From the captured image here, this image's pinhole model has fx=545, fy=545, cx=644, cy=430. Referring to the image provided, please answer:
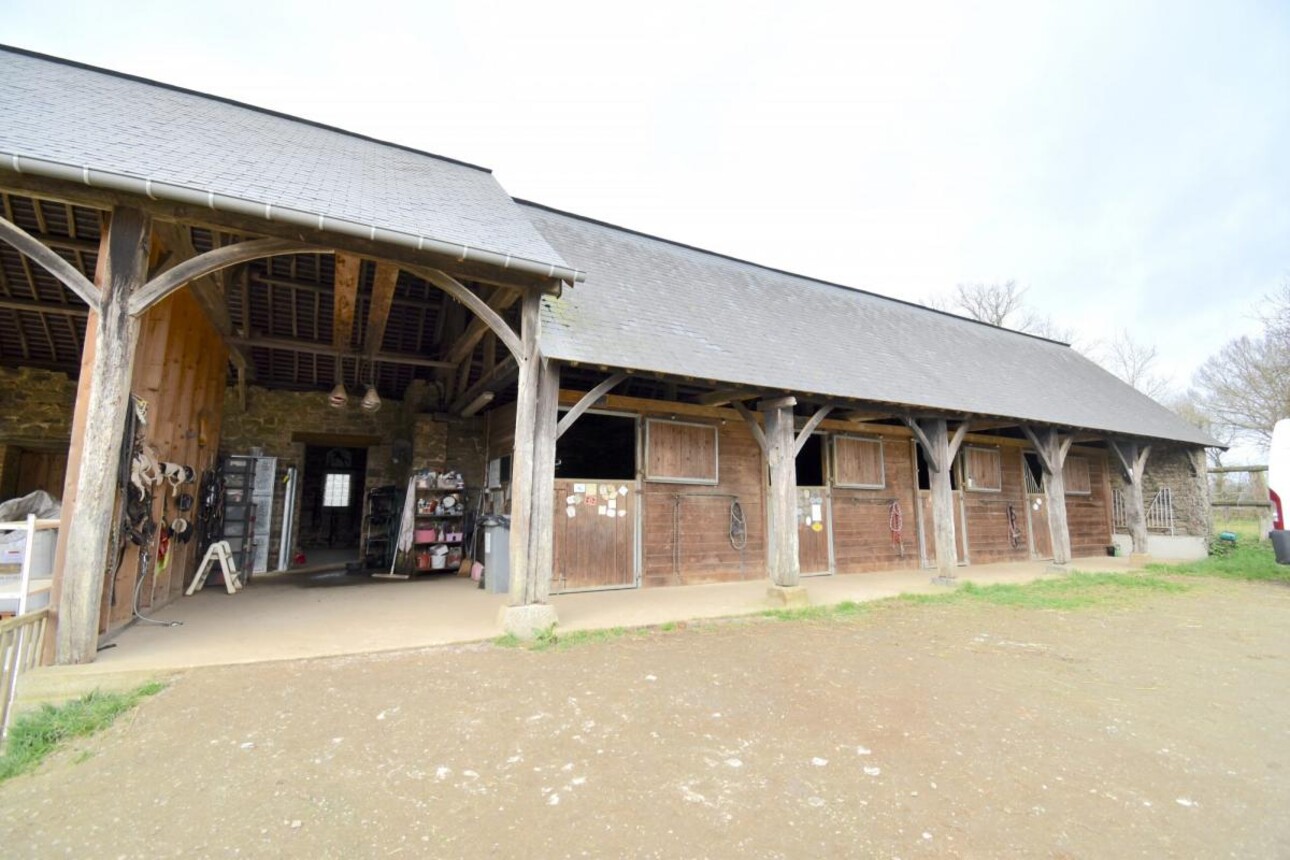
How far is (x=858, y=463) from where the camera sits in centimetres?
902

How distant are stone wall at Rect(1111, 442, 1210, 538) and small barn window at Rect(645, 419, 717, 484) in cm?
1047

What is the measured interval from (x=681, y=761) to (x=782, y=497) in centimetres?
397

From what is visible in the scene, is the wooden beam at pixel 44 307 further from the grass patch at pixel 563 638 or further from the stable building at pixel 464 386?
the grass patch at pixel 563 638

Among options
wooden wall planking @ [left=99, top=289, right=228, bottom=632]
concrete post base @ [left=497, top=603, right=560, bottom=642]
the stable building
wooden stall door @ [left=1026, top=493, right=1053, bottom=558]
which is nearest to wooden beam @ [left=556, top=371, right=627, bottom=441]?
the stable building

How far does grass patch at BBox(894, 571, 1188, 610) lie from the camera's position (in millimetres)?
6785

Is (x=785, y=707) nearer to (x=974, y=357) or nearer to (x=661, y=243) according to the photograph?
(x=661, y=243)

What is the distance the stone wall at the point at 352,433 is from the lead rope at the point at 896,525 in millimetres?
7018

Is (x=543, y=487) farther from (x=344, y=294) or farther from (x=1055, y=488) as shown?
(x=1055, y=488)

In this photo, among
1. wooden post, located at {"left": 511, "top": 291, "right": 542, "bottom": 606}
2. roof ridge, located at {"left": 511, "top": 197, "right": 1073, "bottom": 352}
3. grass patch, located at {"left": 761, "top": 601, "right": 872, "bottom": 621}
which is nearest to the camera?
wooden post, located at {"left": 511, "top": 291, "right": 542, "bottom": 606}

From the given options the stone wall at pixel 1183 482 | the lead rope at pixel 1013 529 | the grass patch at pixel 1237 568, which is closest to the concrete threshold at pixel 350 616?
the lead rope at pixel 1013 529

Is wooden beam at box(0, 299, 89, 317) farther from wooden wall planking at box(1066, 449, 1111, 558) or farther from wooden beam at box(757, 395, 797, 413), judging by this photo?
wooden wall planking at box(1066, 449, 1111, 558)

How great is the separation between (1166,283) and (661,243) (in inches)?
1620

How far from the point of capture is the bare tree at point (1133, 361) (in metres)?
25.0

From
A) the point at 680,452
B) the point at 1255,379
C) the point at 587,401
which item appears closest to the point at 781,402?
the point at 680,452
